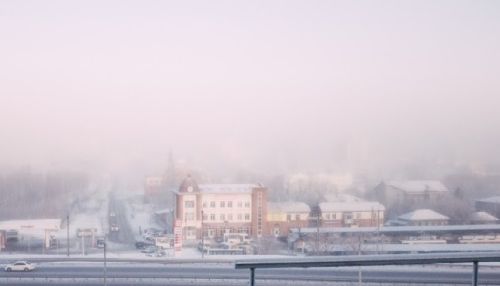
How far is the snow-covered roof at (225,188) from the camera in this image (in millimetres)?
5762

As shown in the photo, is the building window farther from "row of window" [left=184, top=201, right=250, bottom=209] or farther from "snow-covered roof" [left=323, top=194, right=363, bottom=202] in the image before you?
"snow-covered roof" [left=323, top=194, right=363, bottom=202]

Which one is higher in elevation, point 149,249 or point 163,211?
point 163,211

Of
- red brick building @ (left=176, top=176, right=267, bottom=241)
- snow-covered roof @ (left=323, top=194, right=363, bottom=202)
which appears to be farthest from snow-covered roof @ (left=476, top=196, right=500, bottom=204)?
red brick building @ (left=176, top=176, right=267, bottom=241)

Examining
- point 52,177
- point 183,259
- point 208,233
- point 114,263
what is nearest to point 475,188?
point 208,233

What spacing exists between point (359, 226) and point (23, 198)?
14.5 ft

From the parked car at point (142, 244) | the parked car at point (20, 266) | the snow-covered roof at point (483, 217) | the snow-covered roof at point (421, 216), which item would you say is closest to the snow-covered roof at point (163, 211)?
the parked car at point (142, 244)

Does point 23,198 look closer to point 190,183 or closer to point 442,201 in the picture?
point 190,183

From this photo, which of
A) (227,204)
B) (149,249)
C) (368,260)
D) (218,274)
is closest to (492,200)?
(227,204)

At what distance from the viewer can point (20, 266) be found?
4.61 metres

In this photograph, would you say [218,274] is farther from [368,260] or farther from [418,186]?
[418,186]

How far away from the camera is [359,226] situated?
600cm

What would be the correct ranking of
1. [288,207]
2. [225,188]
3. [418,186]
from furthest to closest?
[418,186] < [288,207] < [225,188]

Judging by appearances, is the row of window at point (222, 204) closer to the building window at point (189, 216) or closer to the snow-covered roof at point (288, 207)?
the building window at point (189, 216)

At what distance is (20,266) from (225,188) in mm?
2441
